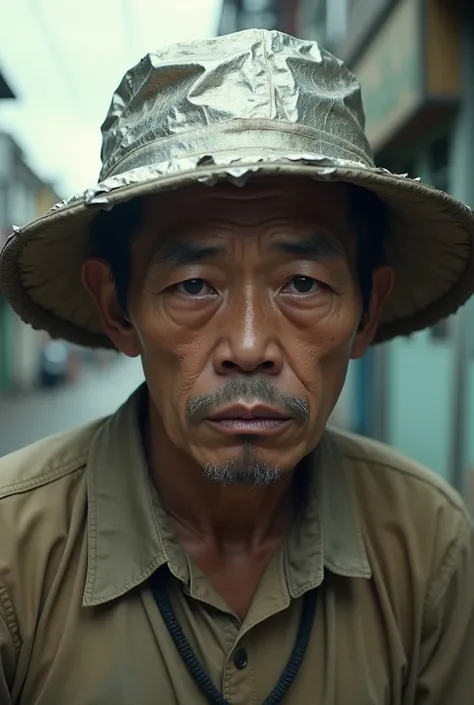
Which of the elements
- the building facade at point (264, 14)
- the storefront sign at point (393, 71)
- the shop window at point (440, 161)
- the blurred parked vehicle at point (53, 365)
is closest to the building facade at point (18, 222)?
the blurred parked vehicle at point (53, 365)

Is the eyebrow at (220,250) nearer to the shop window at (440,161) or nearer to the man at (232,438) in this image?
Result: the man at (232,438)

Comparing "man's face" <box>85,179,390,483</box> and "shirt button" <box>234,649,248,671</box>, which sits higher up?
"man's face" <box>85,179,390,483</box>

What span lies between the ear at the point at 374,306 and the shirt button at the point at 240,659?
24.0 inches

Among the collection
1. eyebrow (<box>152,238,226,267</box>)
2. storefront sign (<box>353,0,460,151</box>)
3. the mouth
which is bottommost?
the mouth

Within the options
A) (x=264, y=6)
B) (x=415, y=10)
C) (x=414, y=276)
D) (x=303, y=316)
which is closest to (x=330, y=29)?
(x=264, y=6)

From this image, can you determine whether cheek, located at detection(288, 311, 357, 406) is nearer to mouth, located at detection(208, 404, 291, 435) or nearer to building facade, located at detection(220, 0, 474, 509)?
mouth, located at detection(208, 404, 291, 435)

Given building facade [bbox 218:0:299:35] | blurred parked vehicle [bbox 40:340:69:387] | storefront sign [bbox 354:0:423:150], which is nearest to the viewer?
storefront sign [bbox 354:0:423:150]

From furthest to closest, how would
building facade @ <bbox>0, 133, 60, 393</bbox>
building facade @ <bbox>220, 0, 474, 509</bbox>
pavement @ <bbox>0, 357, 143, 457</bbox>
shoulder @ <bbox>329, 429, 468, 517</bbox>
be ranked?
building facade @ <bbox>0, 133, 60, 393</bbox>
pavement @ <bbox>0, 357, 143, 457</bbox>
building facade @ <bbox>220, 0, 474, 509</bbox>
shoulder @ <bbox>329, 429, 468, 517</bbox>

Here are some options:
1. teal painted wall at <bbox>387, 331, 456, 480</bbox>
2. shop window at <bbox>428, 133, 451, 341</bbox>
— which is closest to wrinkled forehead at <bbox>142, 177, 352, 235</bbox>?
teal painted wall at <bbox>387, 331, 456, 480</bbox>

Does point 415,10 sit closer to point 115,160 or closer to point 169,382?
point 115,160

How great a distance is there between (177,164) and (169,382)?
0.39 m

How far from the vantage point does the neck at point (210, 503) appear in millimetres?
1457

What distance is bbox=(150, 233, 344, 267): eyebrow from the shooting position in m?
1.24

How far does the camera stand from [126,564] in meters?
1.35
